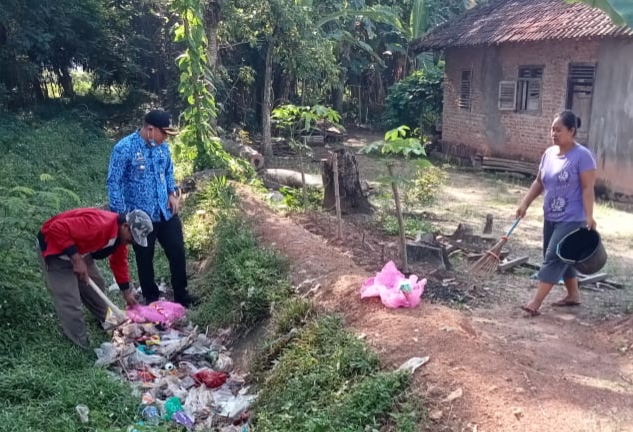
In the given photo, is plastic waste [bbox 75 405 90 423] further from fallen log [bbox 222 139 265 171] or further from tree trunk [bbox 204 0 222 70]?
tree trunk [bbox 204 0 222 70]

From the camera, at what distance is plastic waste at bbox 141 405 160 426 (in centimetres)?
419

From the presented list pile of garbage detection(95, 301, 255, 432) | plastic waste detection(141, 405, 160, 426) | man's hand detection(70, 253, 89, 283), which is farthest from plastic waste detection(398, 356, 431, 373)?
man's hand detection(70, 253, 89, 283)

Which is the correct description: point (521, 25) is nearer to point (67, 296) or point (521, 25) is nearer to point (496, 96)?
point (496, 96)

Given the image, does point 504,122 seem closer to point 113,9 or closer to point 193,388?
point 113,9

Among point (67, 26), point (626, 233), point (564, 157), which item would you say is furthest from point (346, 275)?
point (67, 26)

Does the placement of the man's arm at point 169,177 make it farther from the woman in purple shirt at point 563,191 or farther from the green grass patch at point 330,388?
the woman in purple shirt at point 563,191

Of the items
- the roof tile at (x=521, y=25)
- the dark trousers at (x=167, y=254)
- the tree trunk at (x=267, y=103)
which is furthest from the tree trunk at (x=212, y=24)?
the dark trousers at (x=167, y=254)

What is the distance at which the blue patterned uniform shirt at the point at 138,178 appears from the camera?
5715 millimetres

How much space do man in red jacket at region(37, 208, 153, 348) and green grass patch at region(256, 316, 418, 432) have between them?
140cm

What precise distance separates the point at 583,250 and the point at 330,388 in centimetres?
301

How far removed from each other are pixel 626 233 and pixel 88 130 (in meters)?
12.0

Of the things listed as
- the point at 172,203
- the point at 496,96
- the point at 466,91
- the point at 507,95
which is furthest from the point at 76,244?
the point at 466,91

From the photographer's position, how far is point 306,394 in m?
4.08

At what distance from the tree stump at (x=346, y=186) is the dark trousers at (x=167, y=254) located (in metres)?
4.26
